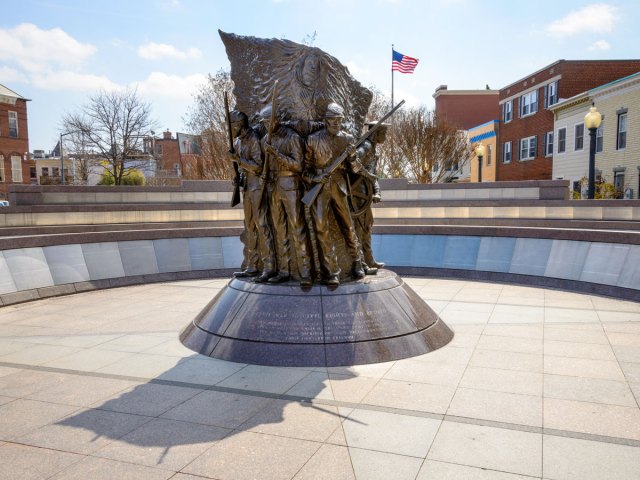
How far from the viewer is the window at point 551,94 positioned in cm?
3941

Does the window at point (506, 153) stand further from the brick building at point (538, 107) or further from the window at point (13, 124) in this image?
the window at point (13, 124)

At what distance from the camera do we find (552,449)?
4609mm

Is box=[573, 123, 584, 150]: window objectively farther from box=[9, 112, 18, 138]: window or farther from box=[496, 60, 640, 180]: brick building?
box=[9, 112, 18, 138]: window

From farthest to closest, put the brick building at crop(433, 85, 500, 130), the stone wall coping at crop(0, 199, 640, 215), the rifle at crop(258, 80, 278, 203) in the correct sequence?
the brick building at crop(433, 85, 500, 130) → the stone wall coping at crop(0, 199, 640, 215) → the rifle at crop(258, 80, 278, 203)

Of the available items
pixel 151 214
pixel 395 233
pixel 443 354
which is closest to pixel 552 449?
pixel 443 354

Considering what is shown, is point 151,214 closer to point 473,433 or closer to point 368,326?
point 368,326

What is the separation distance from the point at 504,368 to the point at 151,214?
13574mm

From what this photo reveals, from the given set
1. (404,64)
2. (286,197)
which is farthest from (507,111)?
(286,197)

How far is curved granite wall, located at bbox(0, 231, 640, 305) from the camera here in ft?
38.8

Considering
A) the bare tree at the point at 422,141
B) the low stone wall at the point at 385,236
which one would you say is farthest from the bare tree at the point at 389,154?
the low stone wall at the point at 385,236

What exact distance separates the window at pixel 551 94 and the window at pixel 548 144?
84.5 inches

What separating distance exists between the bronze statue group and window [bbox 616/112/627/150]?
27530 millimetres

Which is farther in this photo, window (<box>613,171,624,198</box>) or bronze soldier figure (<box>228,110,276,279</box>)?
window (<box>613,171,624,198</box>)

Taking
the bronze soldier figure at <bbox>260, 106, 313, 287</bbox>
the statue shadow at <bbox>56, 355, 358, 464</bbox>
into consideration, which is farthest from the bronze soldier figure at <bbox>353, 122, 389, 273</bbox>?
the statue shadow at <bbox>56, 355, 358, 464</bbox>
